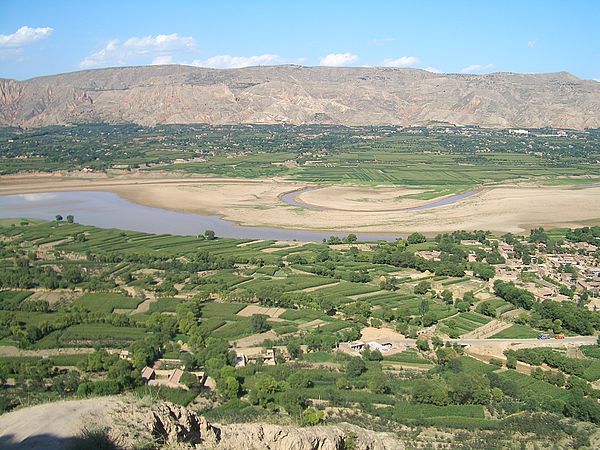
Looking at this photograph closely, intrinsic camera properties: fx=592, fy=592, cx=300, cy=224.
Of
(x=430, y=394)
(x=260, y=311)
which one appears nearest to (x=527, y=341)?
(x=430, y=394)

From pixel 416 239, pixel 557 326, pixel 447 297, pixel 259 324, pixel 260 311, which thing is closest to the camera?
pixel 259 324

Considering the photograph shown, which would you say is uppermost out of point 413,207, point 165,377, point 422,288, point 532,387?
point 413,207

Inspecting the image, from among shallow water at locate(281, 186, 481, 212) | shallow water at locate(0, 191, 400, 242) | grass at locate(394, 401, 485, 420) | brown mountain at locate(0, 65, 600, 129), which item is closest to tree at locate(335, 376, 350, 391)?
grass at locate(394, 401, 485, 420)

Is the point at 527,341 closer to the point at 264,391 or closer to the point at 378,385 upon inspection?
the point at 378,385

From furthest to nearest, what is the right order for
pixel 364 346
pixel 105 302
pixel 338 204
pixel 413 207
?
pixel 338 204
pixel 413 207
pixel 105 302
pixel 364 346

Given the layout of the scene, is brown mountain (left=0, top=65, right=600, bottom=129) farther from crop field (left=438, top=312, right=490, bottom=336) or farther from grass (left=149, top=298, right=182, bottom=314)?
crop field (left=438, top=312, right=490, bottom=336)

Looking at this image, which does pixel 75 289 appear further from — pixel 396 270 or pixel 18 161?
pixel 18 161

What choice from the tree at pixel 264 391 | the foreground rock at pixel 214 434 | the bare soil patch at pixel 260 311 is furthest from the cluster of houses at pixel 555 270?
the foreground rock at pixel 214 434

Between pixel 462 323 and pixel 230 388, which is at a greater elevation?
pixel 230 388
